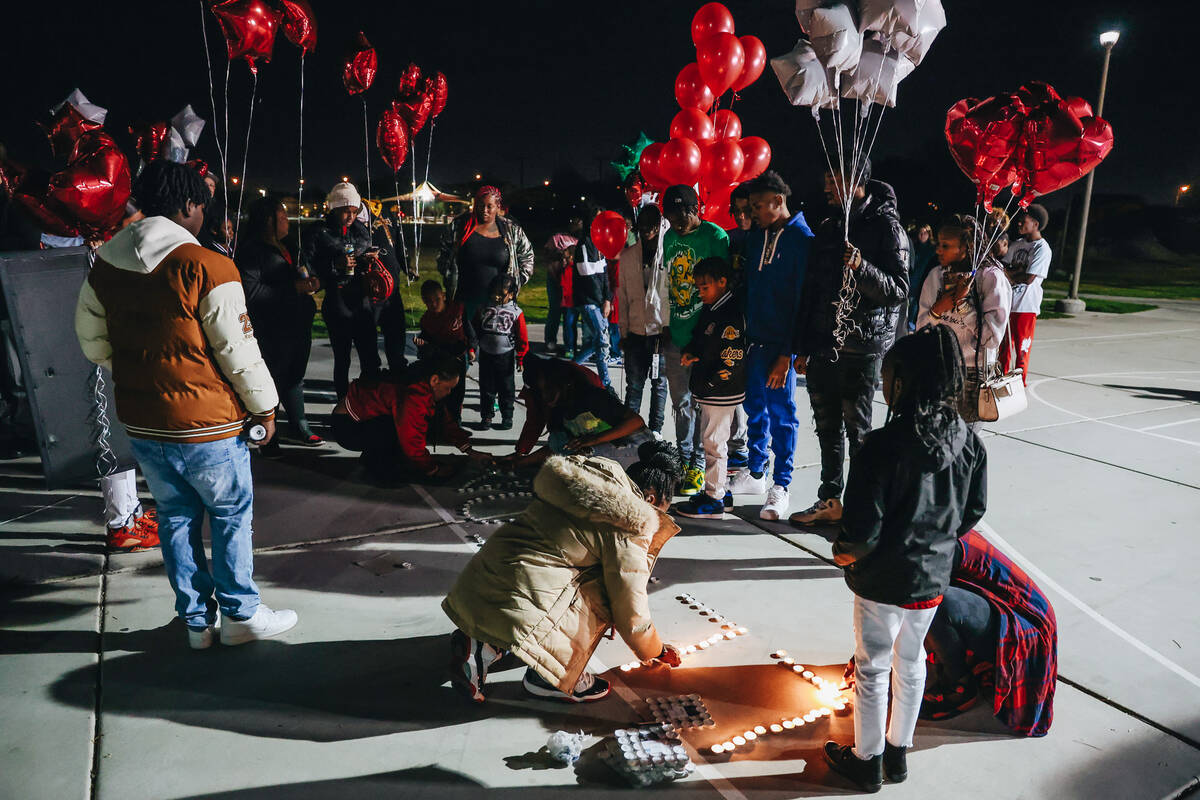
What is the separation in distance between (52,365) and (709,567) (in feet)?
12.2

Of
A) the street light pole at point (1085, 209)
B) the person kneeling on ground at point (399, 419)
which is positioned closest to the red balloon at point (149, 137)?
the person kneeling on ground at point (399, 419)

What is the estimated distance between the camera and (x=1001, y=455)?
629cm

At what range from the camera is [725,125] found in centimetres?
735

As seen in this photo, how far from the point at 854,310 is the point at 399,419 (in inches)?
121

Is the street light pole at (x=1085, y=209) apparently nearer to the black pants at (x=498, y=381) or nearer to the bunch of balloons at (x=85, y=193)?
the black pants at (x=498, y=381)

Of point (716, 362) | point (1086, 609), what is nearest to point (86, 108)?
point (716, 362)

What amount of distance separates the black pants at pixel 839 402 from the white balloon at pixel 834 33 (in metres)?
1.69

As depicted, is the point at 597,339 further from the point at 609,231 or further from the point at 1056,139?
the point at 1056,139

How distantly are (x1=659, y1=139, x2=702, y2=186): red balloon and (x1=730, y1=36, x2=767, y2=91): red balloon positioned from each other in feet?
3.96

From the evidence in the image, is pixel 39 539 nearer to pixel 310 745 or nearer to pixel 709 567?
pixel 310 745

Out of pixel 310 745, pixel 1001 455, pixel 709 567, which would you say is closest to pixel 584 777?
pixel 310 745

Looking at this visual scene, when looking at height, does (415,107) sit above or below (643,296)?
above

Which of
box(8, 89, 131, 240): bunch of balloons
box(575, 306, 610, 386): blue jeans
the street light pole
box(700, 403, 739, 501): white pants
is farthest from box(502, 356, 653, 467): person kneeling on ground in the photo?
the street light pole

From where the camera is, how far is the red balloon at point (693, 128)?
22.3 feet
